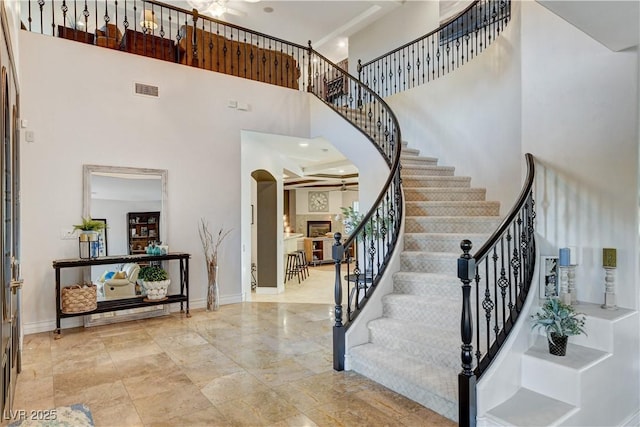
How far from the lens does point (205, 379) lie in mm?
3299

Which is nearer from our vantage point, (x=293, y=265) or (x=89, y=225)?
(x=89, y=225)

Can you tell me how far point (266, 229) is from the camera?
809 cm

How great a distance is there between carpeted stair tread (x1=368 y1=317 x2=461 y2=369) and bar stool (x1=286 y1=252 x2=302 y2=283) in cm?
656

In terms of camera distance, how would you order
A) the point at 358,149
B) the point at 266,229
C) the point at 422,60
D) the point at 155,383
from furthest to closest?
the point at 422,60 → the point at 266,229 → the point at 358,149 → the point at 155,383

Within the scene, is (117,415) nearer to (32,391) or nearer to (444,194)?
(32,391)

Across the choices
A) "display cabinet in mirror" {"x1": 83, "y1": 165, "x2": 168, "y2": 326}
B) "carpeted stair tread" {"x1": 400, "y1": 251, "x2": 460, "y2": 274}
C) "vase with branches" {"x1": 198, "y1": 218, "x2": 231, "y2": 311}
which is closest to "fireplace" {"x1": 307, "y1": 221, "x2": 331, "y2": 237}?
"vase with branches" {"x1": 198, "y1": 218, "x2": 231, "y2": 311}

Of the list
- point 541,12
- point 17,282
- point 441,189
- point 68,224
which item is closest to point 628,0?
point 541,12

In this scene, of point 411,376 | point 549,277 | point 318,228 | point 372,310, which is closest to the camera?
point 411,376

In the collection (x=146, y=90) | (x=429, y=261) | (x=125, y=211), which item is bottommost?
(x=429, y=261)

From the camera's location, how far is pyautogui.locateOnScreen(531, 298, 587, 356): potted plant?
2.70 m

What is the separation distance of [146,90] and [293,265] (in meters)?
6.11

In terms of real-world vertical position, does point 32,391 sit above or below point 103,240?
below

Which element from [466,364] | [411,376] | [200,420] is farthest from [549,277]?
[200,420]

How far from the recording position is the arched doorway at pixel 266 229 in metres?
7.93
